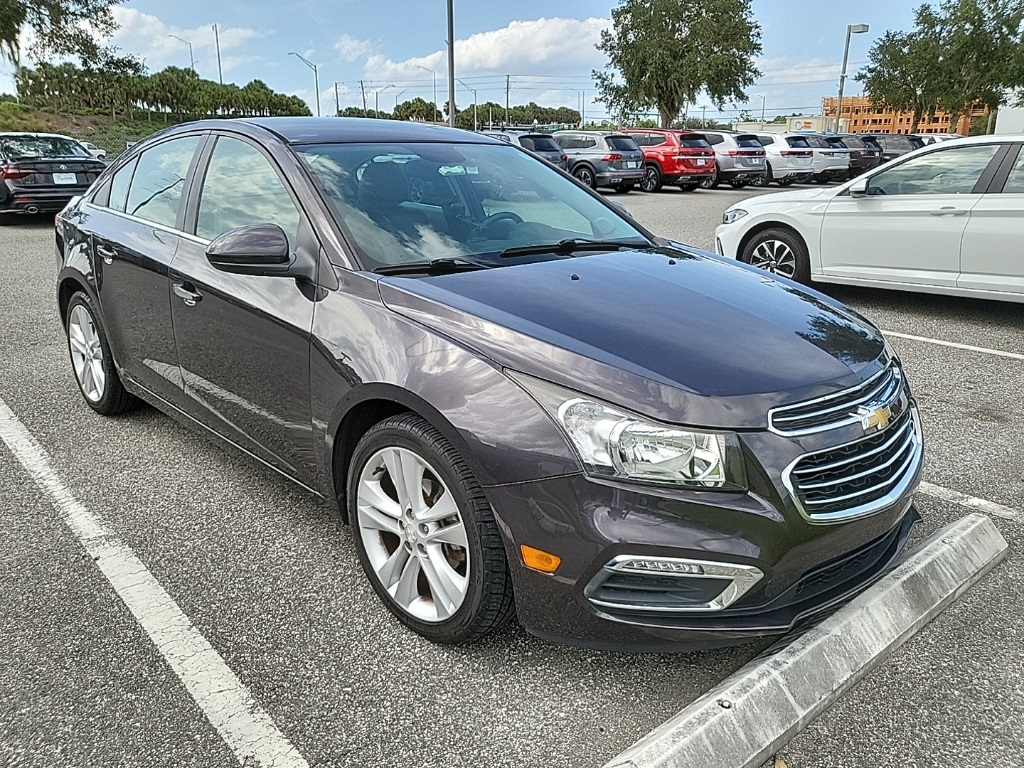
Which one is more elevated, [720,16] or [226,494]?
[720,16]

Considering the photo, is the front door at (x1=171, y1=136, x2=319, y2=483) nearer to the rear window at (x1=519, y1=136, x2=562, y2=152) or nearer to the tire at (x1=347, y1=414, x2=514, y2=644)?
the tire at (x1=347, y1=414, x2=514, y2=644)

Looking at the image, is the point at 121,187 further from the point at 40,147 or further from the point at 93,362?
the point at 40,147

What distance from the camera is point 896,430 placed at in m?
2.51

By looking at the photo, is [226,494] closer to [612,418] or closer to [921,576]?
[612,418]

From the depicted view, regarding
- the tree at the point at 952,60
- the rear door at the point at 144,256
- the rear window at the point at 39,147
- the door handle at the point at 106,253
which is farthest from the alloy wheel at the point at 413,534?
the tree at the point at 952,60

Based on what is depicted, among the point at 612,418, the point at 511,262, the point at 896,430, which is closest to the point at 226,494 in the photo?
the point at 511,262

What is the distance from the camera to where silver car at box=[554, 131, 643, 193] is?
2138cm

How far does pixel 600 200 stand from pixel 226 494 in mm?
2222

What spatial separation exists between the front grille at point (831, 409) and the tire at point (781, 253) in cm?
557

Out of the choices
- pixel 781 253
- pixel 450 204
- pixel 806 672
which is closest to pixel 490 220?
pixel 450 204

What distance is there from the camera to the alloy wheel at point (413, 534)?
245 centimetres

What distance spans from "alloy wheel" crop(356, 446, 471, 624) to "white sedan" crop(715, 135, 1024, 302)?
594 centimetres

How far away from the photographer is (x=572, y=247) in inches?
132

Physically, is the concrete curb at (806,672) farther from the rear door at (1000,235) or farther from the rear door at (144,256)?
the rear door at (1000,235)
